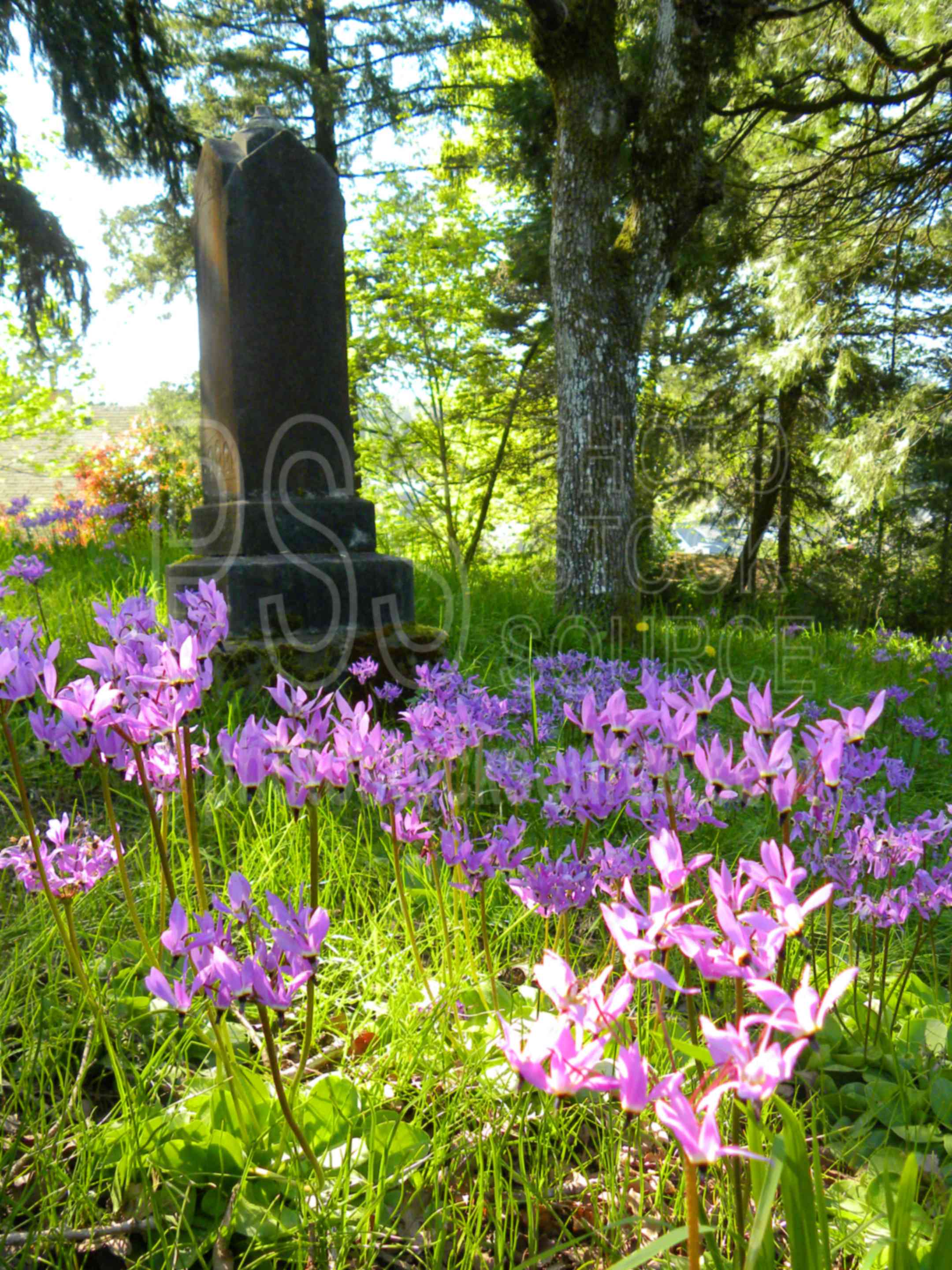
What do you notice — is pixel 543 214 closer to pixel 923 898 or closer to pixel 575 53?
pixel 575 53

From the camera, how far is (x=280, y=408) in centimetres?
429

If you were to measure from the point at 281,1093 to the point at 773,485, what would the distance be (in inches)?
611

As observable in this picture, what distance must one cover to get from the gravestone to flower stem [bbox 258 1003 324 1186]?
3.01m

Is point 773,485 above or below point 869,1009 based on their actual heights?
above

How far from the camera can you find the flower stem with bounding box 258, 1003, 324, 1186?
3.37ft

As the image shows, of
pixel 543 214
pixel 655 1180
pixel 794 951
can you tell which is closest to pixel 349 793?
pixel 794 951

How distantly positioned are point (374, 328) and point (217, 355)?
10998 millimetres

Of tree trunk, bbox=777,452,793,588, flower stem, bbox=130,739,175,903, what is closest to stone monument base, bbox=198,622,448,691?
flower stem, bbox=130,739,175,903

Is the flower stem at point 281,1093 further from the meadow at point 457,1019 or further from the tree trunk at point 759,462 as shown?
the tree trunk at point 759,462

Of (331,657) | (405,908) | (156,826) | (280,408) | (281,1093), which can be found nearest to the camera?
(281,1093)

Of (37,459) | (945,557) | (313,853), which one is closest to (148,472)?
(945,557)

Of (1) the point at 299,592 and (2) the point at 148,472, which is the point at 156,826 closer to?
(1) the point at 299,592

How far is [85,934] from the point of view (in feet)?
6.87

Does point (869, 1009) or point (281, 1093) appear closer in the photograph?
point (281, 1093)
